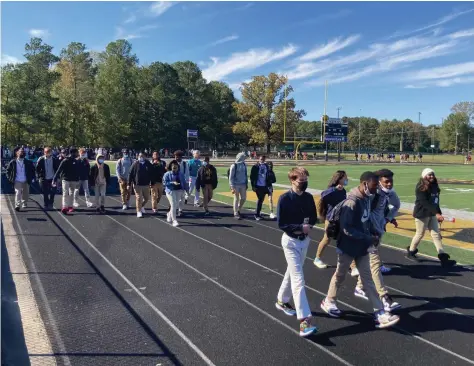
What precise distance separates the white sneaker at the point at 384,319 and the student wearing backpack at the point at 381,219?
39 cm

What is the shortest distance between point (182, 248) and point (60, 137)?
48387 mm

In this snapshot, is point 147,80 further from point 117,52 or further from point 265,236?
point 265,236

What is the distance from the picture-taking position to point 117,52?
79312 millimetres

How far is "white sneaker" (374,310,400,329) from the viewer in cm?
500

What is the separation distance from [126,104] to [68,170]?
56.8 meters

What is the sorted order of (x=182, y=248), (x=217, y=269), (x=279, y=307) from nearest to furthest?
1. (x=279, y=307)
2. (x=217, y=269)
3. (x=182, y=248)

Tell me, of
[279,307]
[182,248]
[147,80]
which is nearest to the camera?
[279,307]

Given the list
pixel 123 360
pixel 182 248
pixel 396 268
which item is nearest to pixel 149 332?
pixel 123 360

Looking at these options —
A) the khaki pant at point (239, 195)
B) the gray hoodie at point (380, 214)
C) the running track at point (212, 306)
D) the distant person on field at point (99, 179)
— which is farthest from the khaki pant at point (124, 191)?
the gray hoodie at point (380, 214)

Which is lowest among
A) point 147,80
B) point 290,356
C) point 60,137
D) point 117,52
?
point 290,356

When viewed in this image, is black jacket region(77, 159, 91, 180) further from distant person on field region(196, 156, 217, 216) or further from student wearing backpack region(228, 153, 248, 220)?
student wearing backpack region(228, 153, 248, 220)

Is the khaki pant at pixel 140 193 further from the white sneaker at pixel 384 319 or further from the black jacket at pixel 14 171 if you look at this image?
the white sneaker at pixel 384 319

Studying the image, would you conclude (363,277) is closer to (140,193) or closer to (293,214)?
(293,214)

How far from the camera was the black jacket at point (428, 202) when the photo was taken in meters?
7.70
